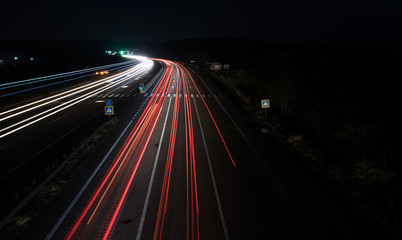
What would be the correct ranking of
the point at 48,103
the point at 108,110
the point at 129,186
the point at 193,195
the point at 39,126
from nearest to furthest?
1. the point at 193,195
2. the point at 129,186
3. the point at 108,110
4. the point at 39,126
5. the point at 48,103

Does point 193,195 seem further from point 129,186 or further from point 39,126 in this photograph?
point 39,126

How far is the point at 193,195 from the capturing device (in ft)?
38.8

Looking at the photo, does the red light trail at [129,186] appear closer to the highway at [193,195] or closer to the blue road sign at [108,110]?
the highway at [193,195]

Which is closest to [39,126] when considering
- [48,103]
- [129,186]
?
[48,103]

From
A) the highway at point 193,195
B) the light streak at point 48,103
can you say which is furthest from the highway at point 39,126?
the highway at point 193,195

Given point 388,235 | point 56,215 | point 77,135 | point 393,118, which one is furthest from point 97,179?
point 393,118

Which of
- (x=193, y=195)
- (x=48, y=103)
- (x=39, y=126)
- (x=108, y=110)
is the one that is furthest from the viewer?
(x=48, y=103)

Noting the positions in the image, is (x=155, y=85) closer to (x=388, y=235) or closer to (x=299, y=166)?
(x=299, y=166)

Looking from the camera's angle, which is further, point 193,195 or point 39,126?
point 39,126

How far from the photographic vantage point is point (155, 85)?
4859cm

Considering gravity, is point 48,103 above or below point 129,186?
above

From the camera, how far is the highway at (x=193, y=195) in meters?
9.40

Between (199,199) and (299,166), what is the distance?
23.0 ft

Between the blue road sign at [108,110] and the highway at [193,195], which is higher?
the blue road sign at [108,110]
